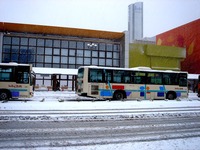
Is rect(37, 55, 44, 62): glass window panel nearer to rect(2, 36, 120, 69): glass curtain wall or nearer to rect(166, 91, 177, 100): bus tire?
rect(2, 36, 120, 69): glass curtain wall

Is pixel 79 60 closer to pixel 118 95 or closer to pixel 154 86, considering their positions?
pixel 154 86

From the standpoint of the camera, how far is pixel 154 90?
70.1 feet

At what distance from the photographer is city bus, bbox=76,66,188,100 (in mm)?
19000

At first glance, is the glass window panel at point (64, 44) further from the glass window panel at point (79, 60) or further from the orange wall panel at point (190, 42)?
the orange wall panel at point (190, 42)

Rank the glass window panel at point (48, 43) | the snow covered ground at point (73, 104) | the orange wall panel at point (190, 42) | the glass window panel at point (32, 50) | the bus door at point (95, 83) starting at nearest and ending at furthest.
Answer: the snow covered ground at point (73, 104) < the bus door at point (95, 83) < the glass window panel at point (32, 50) < the glass window panel at point (48, 43) < the orange wall panel at point (190, 42)

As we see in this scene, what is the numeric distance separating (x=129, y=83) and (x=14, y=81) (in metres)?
10.3

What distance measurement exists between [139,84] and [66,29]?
72.3ft

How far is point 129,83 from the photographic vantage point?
66.5 feet

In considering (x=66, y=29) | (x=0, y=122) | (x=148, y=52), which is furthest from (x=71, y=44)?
(x=0, y=122)

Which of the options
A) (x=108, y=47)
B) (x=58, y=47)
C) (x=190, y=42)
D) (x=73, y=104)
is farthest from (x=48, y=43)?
(x=190, y=42)

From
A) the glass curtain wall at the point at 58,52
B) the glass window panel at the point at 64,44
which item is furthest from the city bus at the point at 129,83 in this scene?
the glass window panel at the point at 64,44

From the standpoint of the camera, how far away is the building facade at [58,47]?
37.6m

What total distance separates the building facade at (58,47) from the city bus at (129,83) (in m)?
18.2

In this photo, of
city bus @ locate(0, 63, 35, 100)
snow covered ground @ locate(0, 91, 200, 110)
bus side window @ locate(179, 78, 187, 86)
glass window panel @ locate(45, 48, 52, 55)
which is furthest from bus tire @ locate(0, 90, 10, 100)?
glass window panel @ locate(45, 48, 52, 55)
